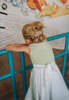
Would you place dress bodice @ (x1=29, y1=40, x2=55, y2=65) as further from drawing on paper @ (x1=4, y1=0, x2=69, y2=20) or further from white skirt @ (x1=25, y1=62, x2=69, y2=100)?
drawing on paper @ (x1=4, y1=0, x2=69, y2=20)

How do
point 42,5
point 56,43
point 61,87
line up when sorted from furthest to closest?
point 56,43 < point 42,5 < point 61,87

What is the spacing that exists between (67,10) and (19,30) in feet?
5.01

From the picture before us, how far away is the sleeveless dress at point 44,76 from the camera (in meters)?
1.04

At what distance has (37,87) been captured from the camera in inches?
42.7

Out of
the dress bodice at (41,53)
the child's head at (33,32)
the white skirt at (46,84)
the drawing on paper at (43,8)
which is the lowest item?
the white skirt at (46,84)

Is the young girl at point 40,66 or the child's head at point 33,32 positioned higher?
the child's head at point 33,32

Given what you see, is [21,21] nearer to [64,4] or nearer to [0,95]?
[64,4]

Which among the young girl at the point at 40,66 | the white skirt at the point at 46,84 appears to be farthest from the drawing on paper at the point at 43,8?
the white skirt at the point at 46,84

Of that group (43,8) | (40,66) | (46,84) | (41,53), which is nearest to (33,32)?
(41,53)

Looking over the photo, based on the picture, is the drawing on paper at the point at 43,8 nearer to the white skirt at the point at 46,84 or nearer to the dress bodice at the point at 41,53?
the dress bodice at the point at 41,53

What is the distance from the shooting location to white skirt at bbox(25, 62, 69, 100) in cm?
106

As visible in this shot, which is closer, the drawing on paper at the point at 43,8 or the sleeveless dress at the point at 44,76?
the sleeveless dress at the point at 44,76

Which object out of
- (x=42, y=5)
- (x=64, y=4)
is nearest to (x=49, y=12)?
(x=42, y=5)

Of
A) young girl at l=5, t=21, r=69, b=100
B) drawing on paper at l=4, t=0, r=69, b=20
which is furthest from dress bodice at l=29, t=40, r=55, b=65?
drawing on paper at l=4, t=0, r=69, b=20
